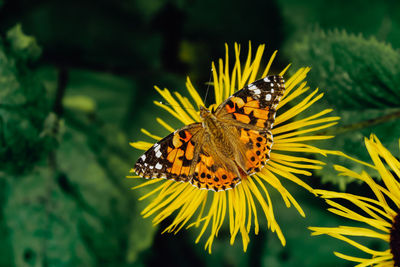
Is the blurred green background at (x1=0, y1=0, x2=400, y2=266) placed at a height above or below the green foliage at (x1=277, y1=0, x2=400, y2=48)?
below

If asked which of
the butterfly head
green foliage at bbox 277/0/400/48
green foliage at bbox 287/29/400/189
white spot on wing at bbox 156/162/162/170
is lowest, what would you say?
white spot on wing at bbox 156/162/162/170

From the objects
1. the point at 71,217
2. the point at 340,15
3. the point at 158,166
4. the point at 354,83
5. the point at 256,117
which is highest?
the point at 340,15

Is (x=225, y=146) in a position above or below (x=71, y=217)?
above

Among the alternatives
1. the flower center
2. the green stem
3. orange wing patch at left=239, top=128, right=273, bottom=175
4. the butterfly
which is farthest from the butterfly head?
the flower center

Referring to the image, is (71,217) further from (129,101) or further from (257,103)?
(257,103)

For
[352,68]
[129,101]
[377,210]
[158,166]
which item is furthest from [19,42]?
[377,210]

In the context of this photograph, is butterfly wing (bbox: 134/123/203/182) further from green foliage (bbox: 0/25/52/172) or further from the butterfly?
green foliage (bbox: 0/25/52/172)

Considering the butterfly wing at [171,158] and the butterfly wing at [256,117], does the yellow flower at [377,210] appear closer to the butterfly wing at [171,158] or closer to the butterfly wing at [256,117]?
the butterfly wing at [256,117]

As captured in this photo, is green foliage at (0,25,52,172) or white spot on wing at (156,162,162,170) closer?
white spot on wing at (156,162,162,170)
